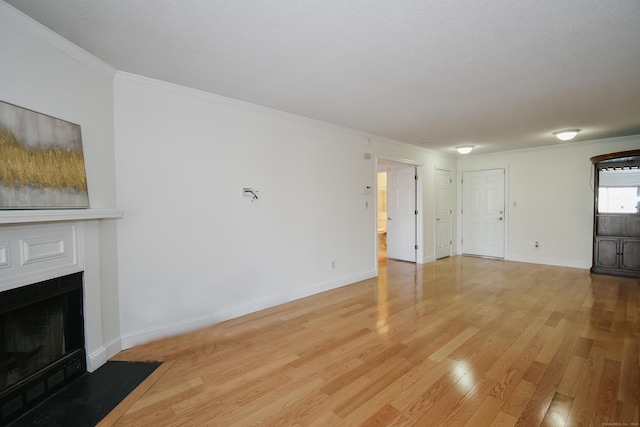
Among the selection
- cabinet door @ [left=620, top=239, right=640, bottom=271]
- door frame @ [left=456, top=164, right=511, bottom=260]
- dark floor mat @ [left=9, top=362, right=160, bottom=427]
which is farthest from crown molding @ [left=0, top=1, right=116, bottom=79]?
cabinet door @ [left=620, top=239, right=640, bottom=271]

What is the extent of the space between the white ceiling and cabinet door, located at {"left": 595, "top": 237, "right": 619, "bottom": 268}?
2.50 metres

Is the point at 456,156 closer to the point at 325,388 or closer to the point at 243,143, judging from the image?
the point at 243,143

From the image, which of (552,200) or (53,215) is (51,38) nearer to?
(53,215)

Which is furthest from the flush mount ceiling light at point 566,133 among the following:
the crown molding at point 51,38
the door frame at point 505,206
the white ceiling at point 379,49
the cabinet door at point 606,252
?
the crown molding at point 51,38

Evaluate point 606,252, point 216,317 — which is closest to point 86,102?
point 216,317

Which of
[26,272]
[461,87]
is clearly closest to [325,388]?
[26,272]

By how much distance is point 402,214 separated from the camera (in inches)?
252

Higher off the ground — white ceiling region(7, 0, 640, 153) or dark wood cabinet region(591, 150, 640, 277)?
white ceiling region(7, 0, 640, 153)

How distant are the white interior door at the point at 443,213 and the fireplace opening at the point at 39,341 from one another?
633 centimetres

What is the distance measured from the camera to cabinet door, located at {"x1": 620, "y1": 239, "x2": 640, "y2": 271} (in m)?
4.79

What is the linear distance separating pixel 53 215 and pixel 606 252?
7457mm

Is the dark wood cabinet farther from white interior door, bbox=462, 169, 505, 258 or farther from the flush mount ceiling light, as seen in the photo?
white interior door, bbox=462, 169, 505, 258

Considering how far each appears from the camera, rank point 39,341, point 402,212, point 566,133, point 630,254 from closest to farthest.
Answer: point 39,341 → point 566,133 → point 630,254 → point 402,212

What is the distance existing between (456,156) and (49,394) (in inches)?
300
